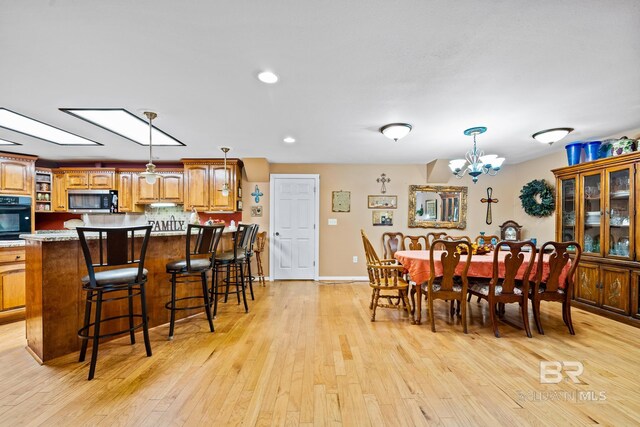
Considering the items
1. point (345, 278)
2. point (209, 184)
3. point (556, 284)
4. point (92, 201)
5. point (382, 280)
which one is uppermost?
point (209, 184)

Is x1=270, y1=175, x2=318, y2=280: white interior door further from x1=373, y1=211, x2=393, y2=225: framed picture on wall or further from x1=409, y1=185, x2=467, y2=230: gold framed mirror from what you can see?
x1=409, y1=185, x2=467, y2=230: gold framed mirror

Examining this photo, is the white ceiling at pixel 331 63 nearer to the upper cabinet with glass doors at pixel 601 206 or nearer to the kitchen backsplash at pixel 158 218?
the upper cabinet with glass doors at pixel 601 206

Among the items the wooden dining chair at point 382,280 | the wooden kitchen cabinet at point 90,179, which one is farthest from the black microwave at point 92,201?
the wooden dining chair at point 382,280

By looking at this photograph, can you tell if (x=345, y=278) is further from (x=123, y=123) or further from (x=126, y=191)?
(x=126, y=191)

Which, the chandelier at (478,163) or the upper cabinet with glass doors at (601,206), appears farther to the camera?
the chandelier at (478,163)

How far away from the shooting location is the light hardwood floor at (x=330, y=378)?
5.22 feet

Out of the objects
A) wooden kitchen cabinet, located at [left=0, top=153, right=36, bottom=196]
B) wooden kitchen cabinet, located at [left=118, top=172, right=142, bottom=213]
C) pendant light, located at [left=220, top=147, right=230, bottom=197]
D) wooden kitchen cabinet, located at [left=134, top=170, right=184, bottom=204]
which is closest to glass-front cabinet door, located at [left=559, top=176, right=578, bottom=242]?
pendant light, located at [left=220, top=147, right=230, bottom=197]

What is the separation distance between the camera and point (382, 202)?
5336 mm

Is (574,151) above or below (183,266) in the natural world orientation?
above

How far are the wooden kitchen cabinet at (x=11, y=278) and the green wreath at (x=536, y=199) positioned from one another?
22.7 feet

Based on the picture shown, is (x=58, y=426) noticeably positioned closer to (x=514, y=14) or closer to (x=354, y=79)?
(x=354, y=79)

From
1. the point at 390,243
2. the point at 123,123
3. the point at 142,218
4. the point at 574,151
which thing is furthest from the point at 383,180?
the point at 142,218

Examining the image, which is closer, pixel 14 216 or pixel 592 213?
pixel 592 213

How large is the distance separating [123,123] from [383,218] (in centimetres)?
426
